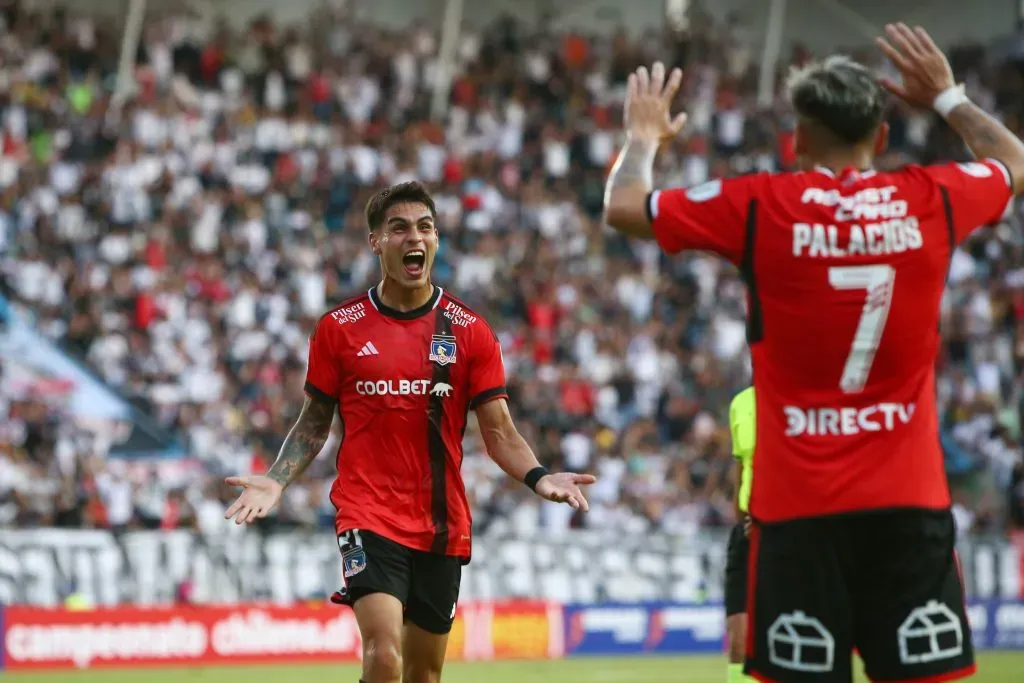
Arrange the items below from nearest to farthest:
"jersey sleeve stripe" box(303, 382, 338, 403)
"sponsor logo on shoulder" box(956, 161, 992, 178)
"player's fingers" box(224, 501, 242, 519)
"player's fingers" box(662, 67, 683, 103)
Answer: "sponsor logo on shoulder" box(956, 161, 992, 178) < "player's fingers" box(662, 67, 683, 103) < "player's fingers" box(224, 501, 242, 519) < "jersey sleeve stripe" box(303, 382, 338, 403)

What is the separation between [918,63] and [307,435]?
400 cm

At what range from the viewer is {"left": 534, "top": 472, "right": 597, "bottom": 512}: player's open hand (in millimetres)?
7398

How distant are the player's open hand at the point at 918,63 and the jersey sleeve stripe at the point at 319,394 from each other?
371 centimetres

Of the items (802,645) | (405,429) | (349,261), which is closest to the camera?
(802,645)

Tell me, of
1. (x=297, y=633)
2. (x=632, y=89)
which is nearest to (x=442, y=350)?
(x=632, y=89)

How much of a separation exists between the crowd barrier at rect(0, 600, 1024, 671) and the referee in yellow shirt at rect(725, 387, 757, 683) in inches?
425

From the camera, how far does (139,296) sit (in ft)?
79.7

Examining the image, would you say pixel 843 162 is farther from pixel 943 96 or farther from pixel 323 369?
pixel 323 369

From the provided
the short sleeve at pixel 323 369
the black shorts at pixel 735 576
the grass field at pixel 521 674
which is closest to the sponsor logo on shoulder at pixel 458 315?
the short sleeve at pixel 323 369

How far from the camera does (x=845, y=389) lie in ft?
16.7

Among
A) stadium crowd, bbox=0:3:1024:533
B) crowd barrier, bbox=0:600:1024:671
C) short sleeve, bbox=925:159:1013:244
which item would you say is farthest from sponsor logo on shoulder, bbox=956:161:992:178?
stadium crowd, bbox=0:3:1024:533

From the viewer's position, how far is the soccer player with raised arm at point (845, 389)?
5055 mm

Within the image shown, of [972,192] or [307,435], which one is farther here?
[307,435]

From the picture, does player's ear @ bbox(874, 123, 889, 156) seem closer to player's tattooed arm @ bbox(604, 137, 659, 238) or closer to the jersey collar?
player's tattooed arm @ bbox(604, 137, 659, 238)
